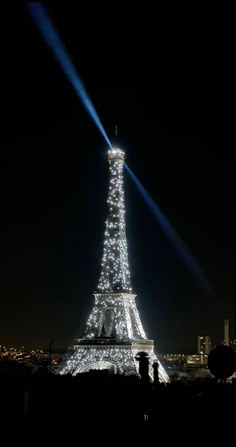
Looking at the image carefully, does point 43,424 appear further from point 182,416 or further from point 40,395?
point 40,395

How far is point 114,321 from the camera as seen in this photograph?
7800 cm

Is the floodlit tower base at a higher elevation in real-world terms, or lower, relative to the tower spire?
lower

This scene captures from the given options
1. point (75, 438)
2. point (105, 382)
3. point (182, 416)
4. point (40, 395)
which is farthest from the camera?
point (105, 382)

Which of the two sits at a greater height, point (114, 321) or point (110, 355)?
point (114, 321)

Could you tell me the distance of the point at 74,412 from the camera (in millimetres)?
29078

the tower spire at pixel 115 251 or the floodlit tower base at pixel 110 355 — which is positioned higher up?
the tower spire at pixel 115 251

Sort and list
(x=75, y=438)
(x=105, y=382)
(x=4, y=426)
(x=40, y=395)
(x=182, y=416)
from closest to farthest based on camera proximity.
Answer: (x=75, y=438)
(x=4, y=426)
(x=182, y=416)
(x=40, y=395)
(x=105, y=382)

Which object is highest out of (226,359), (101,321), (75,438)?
(101,321)

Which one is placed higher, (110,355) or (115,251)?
(115,251)

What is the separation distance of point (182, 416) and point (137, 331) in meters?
53.0

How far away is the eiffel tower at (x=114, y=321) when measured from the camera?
77.1 metres

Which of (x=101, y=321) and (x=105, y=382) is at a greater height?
(x=101, y=321)

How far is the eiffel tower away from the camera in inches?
3034

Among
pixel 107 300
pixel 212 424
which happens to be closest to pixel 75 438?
pixel 212 424
